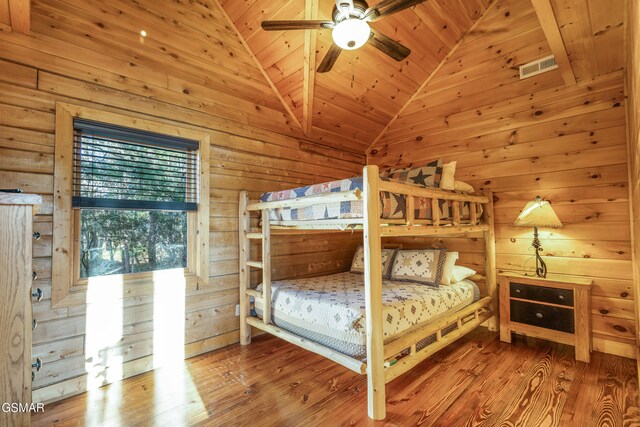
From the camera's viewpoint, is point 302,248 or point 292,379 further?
point 302,248

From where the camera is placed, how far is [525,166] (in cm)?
290

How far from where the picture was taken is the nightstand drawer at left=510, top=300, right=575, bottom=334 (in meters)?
2.40

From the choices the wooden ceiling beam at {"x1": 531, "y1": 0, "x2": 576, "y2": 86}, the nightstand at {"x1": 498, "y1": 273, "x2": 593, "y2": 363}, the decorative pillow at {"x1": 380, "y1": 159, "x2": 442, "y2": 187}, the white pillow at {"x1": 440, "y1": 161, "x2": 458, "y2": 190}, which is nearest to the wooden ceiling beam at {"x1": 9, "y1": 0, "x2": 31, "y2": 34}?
the decorative pillow at {"x1": 380, "y1": 159, "x2": 442, "y2": 187}

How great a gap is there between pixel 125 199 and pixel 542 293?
341 cm

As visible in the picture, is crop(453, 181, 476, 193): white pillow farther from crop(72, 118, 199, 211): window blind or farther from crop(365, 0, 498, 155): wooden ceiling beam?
crop(72, 118, 199, 211): window blind

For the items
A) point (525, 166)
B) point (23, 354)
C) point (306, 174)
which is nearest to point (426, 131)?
point (525, 166)

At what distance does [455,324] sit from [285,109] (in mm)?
2651

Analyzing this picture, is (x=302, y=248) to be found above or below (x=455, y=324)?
above

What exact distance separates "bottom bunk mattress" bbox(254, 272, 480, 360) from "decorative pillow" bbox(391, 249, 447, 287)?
113 mm

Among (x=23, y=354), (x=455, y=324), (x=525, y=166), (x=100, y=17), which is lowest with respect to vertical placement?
(x=455, y=324)

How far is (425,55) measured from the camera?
3.08m

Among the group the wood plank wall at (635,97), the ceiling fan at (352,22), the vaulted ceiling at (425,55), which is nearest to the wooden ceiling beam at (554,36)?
the vaulted ceiling at (425,55)

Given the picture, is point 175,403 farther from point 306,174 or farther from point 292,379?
point 306,174

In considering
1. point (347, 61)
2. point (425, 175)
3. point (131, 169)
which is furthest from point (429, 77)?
point (131, 169)
